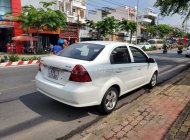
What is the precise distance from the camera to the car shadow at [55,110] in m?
5.26

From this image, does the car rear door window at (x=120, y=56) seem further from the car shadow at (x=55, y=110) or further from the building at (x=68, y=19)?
the building at (x=68, y=19)

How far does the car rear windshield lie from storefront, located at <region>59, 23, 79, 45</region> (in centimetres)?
2972

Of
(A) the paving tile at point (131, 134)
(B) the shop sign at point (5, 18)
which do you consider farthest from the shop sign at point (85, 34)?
(A) the paving tile at point (131, 134)

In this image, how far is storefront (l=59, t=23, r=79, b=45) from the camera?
35.8 meters

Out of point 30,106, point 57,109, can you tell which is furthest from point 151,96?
point 30,106

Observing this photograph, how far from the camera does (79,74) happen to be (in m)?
4.78

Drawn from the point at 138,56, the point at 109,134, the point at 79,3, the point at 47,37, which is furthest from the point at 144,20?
the point at 109,134

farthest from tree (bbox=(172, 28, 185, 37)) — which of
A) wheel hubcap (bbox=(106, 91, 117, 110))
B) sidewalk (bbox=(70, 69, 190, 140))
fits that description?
wheel hubcap (bbox=(106, 91, 117, 110))

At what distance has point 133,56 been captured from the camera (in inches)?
254

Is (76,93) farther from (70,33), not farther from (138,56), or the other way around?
(70,33)

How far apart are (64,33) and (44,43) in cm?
392

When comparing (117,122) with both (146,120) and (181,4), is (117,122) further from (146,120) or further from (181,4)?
(181,4)

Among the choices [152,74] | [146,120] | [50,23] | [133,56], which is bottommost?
[146,120]

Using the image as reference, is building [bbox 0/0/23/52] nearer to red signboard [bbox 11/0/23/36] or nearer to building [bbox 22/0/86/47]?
red signboard [bbox 11/0/23/36]
